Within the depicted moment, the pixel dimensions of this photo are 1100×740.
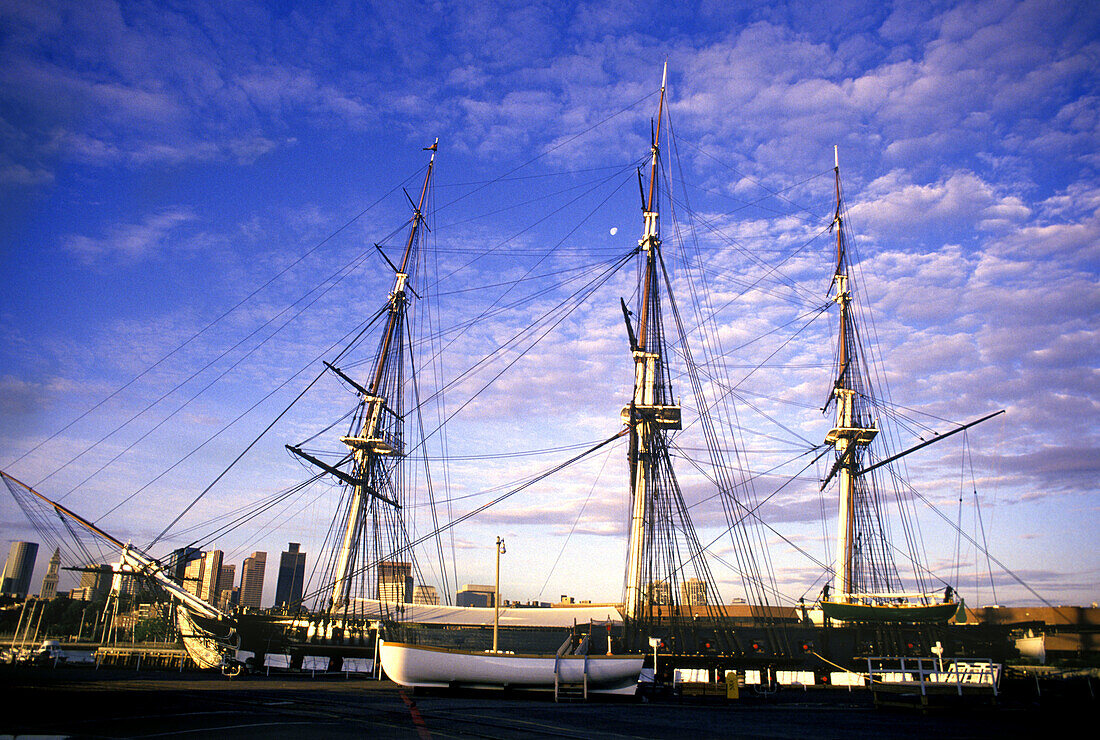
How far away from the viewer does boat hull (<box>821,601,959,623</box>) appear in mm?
43938

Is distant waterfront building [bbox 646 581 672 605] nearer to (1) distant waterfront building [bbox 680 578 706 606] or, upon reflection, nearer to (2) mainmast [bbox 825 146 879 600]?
(1) distant waterfront building [bbox 680 578 706 606]

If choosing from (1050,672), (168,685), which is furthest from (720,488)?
(168,685)

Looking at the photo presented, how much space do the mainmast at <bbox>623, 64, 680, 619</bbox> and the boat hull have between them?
1623cm

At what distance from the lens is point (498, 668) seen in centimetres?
2564

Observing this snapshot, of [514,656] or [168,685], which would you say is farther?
[514,656]

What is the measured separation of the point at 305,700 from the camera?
19.8 meters

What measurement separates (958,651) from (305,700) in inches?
1787

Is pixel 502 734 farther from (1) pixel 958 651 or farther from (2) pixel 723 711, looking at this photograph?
(1) pixel 958 651

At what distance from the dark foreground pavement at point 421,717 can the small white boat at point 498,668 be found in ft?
4.19

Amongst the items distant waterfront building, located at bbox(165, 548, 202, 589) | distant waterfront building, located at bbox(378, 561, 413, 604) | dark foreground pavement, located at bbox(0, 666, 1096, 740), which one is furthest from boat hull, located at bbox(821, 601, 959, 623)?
distant waterfront building, located at bbox(165, 548, 202, 589)

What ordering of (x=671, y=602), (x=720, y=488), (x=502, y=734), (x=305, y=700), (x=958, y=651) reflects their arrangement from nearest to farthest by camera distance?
(x=502, y=734), (x=305, y=700), (x=671, y=602), (x=720, y=488), (x=958, y=651)

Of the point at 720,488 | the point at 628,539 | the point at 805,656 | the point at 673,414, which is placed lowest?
the point at 805,656

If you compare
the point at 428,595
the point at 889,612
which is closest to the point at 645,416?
the point at 889,612

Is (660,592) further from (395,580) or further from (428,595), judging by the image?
(428,595)
